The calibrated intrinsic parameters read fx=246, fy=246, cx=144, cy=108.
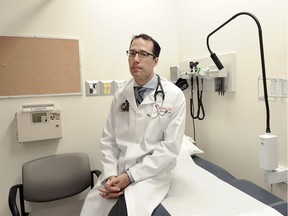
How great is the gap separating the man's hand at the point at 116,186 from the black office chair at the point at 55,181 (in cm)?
53

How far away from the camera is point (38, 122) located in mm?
2004

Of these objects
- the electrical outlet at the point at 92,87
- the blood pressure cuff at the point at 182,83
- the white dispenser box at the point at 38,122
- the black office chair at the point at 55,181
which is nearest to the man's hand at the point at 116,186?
the black office chair at the point at 55,181

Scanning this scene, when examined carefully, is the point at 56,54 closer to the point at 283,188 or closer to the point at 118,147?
the point at 118,147

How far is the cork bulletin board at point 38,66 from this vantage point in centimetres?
196

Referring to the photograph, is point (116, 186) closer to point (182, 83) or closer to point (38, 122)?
point (38, 122)

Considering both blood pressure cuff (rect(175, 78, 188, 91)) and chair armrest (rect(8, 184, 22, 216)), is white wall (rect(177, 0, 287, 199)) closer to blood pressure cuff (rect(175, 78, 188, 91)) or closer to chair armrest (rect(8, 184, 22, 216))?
blood pressure cuff (rect(175, 78, 188, 91))

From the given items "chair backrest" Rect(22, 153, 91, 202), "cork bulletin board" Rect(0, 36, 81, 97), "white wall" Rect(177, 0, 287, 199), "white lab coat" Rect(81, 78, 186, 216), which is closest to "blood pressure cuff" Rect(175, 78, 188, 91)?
"white wall" Rect(177, 0, 287, 199)

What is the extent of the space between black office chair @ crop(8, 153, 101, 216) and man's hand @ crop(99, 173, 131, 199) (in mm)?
531

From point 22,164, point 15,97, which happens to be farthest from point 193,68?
point 22,164

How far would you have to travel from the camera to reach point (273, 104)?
1553 mm

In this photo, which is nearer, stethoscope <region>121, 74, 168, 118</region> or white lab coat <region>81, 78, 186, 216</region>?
white lab coat <region>81, 78, 186, 216</region>

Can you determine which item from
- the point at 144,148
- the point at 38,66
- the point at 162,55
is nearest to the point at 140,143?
the point at 144,148

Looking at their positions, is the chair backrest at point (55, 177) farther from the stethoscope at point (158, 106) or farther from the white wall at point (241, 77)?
the white wall at point (241, 77)

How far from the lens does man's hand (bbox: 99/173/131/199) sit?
1.38m
